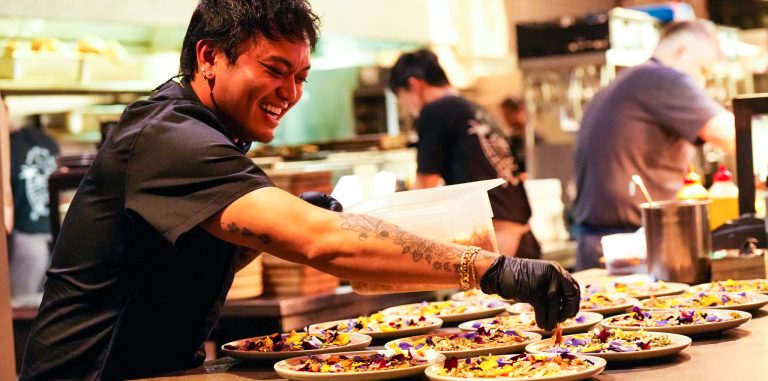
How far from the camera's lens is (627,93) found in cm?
434

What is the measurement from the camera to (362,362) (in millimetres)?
2008

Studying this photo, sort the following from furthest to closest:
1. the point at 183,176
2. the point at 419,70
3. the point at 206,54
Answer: the point at 419,70, the point at 206,54, the point at 183,176

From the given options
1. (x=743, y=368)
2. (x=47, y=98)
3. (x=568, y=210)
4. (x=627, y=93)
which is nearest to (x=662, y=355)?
(x=743, y=368)

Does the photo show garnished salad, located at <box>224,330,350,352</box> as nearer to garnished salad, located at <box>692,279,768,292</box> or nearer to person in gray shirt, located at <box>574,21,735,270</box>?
garnished salad, located at <box>692,279,768,292</box>

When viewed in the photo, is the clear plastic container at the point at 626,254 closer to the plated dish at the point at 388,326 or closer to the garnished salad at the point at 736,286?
the garnished salad at the point at 736,286

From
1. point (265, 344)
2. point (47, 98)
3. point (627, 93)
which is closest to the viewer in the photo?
point (265, 344)

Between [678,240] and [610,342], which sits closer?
[610,342]

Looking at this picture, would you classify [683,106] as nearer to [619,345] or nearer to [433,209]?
[433,209]

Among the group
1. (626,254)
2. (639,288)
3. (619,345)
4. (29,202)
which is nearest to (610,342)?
(619,345)

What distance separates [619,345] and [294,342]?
2.37 ft

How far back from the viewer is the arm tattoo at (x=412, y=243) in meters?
1.96

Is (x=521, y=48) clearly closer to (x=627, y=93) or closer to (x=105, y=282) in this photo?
(x=627, y=93)

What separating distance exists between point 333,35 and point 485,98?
266 cm

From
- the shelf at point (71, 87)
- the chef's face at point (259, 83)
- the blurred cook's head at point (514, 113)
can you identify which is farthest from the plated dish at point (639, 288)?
the blurred cook's head at point (514, 113)
